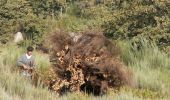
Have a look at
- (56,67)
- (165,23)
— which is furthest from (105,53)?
(165,23)

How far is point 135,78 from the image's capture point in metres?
12.4

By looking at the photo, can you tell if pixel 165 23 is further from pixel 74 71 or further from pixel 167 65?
pixel 74 71

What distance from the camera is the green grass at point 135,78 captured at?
1053cm

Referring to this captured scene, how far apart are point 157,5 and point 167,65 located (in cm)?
657

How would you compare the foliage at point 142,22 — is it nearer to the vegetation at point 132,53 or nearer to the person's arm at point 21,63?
the vegetation at point 132,53

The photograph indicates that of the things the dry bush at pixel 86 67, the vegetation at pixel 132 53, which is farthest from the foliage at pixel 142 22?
the dry bush at pixel 86 67

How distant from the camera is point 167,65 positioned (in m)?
13.5

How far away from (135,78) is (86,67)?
4.35 ft

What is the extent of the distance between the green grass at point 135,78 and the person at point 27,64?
22 cm

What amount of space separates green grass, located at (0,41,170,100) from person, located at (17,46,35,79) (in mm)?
222

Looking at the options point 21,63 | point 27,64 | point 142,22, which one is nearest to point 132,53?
point 27,64

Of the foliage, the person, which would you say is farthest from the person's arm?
the foliage

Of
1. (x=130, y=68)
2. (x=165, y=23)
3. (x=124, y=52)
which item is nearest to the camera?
(x=130, y=68)

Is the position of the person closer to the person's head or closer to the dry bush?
the person's head
